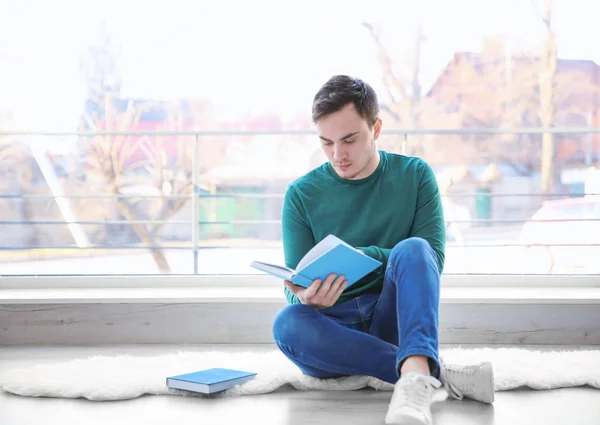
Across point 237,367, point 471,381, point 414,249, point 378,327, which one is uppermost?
point 414,249

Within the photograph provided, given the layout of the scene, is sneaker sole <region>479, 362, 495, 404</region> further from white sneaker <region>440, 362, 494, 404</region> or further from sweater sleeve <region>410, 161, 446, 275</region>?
sweater sleeve <region>410, 161, 446, 275</region>

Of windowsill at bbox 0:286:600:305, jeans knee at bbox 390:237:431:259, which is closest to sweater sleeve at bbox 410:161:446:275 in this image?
jeans knee at bbox 390:237:431:259

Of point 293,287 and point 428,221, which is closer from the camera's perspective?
point 293,287

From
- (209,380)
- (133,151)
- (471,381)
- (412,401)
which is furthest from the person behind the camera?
(133,151)

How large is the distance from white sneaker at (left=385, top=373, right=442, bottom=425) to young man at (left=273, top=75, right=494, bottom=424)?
0.16ft

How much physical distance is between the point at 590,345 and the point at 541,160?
1682 millimetres

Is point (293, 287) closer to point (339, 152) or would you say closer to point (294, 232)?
point (294, 232)

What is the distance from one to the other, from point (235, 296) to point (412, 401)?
5.13 ft

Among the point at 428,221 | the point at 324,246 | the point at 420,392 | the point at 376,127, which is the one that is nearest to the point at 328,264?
the point at 324,246

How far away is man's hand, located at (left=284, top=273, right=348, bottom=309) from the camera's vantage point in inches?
79.7

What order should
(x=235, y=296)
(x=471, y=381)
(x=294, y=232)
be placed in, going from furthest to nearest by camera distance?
(x=235, y=296)
(x=294, y=232)
(x=471, y=381)

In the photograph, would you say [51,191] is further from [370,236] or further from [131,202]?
[370,236]

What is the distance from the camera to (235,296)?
10.7 feet

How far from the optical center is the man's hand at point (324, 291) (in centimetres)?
203
